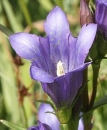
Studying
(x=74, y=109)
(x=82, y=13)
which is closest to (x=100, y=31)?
(x=82, y=13)

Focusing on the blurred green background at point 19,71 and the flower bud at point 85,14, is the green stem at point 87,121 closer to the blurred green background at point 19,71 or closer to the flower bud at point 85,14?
the flower bud at point 85,14

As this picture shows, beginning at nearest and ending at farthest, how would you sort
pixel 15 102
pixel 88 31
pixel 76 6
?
pixel 88 31 < pixel 15 102 < pixel 76 6

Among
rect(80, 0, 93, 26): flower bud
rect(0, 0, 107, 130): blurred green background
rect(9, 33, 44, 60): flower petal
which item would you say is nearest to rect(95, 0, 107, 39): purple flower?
rect(80, 0, 93, 26): flower bud

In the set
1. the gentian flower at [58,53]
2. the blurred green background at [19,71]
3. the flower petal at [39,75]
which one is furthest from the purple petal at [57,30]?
the blurred green background at [19,71]

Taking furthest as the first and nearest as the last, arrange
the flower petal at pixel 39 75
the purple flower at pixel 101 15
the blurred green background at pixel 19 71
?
the blurred green background at pixel 19 71 → the purple flower at pixel 101 15 → the flower petal at pixel 39 75

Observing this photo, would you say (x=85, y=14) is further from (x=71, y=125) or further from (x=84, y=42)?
(x=71, y=125)

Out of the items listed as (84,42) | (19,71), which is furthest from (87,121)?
(19,71)

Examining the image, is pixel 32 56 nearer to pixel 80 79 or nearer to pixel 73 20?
pixel 80 79

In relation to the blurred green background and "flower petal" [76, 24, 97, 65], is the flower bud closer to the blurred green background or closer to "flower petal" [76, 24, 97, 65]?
"flower petal" [76, 24, 97, 65]
